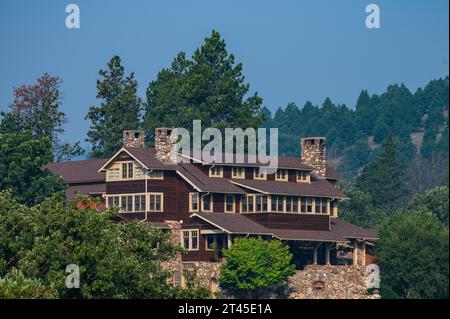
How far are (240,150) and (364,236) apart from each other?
2582 centimetres

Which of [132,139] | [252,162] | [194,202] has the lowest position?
[194,202]

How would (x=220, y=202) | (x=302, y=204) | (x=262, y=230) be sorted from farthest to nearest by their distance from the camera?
(x=302, y=204) < (x=220, y=202) < (x=262, y=230)

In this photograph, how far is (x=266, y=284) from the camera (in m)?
88.8

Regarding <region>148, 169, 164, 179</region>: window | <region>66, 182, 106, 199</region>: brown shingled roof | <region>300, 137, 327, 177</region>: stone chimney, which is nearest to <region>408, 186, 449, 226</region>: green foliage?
<region>300, 137, 327, 177</region>: stone chimney

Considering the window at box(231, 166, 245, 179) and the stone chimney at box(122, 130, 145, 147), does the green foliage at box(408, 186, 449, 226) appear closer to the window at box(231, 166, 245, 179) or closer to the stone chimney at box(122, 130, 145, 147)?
the window at box(231, 166, 245, 179)

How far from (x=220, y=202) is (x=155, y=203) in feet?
14.0

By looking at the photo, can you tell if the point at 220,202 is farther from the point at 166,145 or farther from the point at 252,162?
the point at 166,145

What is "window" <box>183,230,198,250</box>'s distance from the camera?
91.1 metres

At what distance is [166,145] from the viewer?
311ft

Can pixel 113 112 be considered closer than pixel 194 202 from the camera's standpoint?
No

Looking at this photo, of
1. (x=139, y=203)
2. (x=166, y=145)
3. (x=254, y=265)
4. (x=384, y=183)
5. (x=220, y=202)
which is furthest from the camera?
(x=384, y=183)

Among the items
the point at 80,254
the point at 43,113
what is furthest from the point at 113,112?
the point at 80,254

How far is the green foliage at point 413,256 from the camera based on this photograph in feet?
299

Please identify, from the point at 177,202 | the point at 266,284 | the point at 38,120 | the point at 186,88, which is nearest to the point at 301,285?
the point at 266,284
